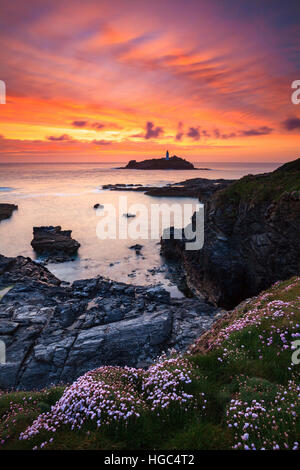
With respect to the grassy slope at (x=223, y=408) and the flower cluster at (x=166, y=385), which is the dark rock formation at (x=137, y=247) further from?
the flower cluster at (x=166, y=385)

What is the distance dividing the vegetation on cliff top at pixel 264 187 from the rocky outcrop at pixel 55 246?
2647 cm

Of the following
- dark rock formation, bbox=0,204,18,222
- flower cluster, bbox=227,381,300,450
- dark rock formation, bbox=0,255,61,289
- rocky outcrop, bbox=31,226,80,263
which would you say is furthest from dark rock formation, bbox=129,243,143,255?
dark rock formation, bbox=0,204,18,222

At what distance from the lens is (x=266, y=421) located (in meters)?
5.58

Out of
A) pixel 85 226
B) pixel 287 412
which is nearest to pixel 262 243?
pixel 287 412

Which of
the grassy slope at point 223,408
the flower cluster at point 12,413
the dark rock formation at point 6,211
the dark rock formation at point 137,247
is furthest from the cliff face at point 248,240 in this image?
the dark rock formation at point 6,211

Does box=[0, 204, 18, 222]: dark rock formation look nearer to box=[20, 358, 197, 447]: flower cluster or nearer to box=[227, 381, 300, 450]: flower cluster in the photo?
box=[20, 358, 197, 447]: flower cluster

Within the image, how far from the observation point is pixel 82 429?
6.16 meters

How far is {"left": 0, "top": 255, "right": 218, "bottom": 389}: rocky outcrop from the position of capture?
15.6 meters

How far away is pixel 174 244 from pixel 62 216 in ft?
162

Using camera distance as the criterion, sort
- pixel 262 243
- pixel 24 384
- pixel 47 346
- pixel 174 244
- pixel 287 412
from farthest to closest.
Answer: pixel 174 244 → pixel 262 243 → pixel 47 346 → pixel 24 384 → pixel 287 412

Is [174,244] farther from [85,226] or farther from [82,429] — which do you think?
[82,429]

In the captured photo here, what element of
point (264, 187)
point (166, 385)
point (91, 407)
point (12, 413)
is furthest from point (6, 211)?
point (166, 385)

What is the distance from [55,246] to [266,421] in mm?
44135

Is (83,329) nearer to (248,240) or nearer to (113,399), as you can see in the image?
(113,399)
